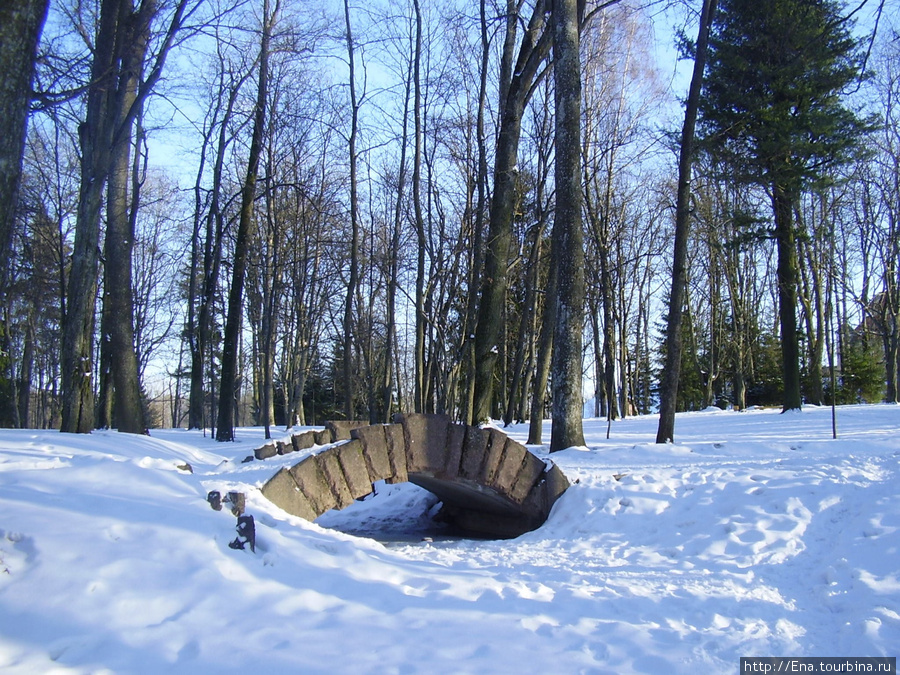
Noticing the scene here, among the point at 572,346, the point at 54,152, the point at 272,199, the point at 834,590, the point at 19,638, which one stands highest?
the point at 54,152

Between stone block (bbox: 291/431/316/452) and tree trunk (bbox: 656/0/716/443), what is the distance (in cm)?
505

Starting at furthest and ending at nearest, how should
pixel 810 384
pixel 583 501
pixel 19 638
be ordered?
pixel 810 384
pixel 583 501
pixel 19 638

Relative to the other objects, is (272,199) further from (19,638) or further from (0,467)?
(19,638)

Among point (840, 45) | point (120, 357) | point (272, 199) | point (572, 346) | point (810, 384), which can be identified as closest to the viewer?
point (572, 346)

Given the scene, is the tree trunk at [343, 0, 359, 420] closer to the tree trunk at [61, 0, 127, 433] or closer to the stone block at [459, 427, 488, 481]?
the tree trunk at [61, 0, 127, 433]

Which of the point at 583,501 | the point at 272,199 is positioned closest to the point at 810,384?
the point at 272,199

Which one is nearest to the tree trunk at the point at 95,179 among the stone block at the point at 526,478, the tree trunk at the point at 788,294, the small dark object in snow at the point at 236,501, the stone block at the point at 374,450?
the stone block at the point at 374,450

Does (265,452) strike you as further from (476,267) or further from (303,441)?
(476,267)

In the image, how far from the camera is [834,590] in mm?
4488

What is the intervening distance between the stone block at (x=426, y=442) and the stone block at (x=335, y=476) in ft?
2.35

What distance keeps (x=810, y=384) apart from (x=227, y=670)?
91.4ft

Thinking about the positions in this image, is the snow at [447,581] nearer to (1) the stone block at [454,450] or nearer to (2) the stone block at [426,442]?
(1) the stone block at [454,450]

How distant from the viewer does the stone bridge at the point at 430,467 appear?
6.24 meters

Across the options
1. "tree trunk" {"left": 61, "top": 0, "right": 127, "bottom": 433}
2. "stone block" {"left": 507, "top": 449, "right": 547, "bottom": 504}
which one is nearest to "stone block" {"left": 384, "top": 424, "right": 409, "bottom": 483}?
"stone block" {"left": 507, "top": 449, "right": 547, "bottom": 504}
